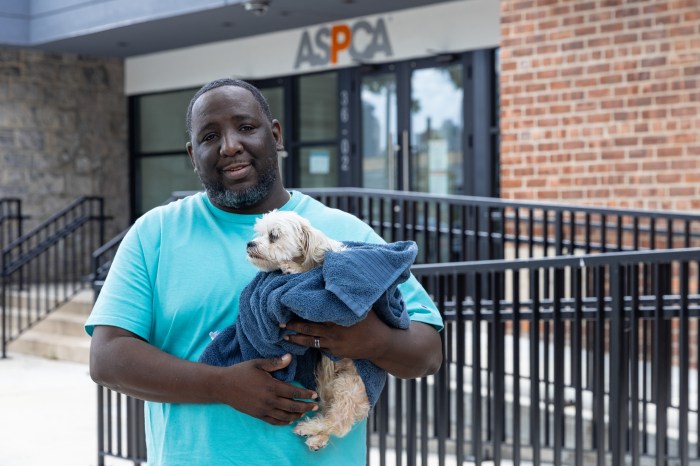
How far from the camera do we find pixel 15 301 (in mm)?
13461

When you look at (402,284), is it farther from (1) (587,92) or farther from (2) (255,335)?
(1) (587,92)

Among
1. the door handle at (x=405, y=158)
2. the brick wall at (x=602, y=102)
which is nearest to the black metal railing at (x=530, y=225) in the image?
the brick wall at (x=602, y=102)

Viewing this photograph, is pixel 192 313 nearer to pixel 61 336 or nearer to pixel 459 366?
pixel 459 366

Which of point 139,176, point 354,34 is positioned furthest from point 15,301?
point 354,34

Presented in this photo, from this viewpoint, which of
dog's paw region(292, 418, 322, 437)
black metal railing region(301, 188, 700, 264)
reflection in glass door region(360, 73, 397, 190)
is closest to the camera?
dog's paw region(292, 418, 322, 437)

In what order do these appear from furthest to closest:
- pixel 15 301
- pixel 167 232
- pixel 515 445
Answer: pixel 15 301 → pixel 515 445 → pixel 167 232

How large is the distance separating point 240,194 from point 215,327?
0.98 ft

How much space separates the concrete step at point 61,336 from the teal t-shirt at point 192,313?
29.8 feet

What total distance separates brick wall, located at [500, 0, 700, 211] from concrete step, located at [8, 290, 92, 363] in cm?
509

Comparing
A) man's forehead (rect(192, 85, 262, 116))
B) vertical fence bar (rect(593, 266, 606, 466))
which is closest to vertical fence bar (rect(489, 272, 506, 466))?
vertical fence bar (rect(593, 266, 606, 466))

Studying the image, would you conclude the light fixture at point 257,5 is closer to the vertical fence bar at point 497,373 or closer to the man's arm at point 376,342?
the vertical fence bar at point 497,373

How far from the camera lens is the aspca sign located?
12047mm

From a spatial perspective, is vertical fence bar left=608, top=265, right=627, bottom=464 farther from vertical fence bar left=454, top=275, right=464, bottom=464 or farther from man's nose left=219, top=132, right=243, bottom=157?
man's nose left=219, top=132, right=243, bottom=157

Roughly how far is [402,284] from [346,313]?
36 centimetres
